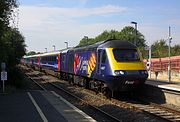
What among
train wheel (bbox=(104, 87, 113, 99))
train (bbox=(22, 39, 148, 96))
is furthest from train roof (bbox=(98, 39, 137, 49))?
train wheel (bbox=(104, 87, 113, 99))

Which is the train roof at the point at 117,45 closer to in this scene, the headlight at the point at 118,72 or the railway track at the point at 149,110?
the headlight at the point at 118,72

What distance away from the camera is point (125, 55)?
20484mm

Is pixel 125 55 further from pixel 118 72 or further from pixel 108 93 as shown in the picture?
pixel 108 93

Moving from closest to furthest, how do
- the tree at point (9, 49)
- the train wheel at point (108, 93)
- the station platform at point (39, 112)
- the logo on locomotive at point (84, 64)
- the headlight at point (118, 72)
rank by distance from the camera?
the station platform at point (39, 112) → the headlight at point (118, 72) → the train wheel at point (108, 93) → the logo on locomotive at point (84, 64) → the tree at point (9, 49)

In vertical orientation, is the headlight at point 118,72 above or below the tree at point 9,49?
below

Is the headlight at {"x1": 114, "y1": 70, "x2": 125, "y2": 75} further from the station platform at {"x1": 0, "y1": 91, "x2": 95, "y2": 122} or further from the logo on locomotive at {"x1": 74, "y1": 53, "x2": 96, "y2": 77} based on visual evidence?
the logo on locomotive at {"x1": 74, "y1": 53, "x2": 96, "y2": 77}

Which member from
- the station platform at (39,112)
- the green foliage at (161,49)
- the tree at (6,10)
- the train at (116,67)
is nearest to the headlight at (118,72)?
the train at (116,67)

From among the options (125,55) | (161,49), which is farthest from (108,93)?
(161,49)

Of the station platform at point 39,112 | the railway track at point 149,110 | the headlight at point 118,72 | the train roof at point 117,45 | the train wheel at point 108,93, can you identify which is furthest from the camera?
the train wheel at point 108,93

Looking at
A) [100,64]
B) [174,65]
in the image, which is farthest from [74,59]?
[174,65]

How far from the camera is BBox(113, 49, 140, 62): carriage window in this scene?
800 inches

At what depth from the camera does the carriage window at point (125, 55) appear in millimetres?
20312

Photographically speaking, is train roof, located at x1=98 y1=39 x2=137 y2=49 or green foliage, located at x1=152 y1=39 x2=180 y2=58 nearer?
train roof, located at x1=98 y1=39 x2=137 y2=49

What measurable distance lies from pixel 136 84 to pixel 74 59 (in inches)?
442
